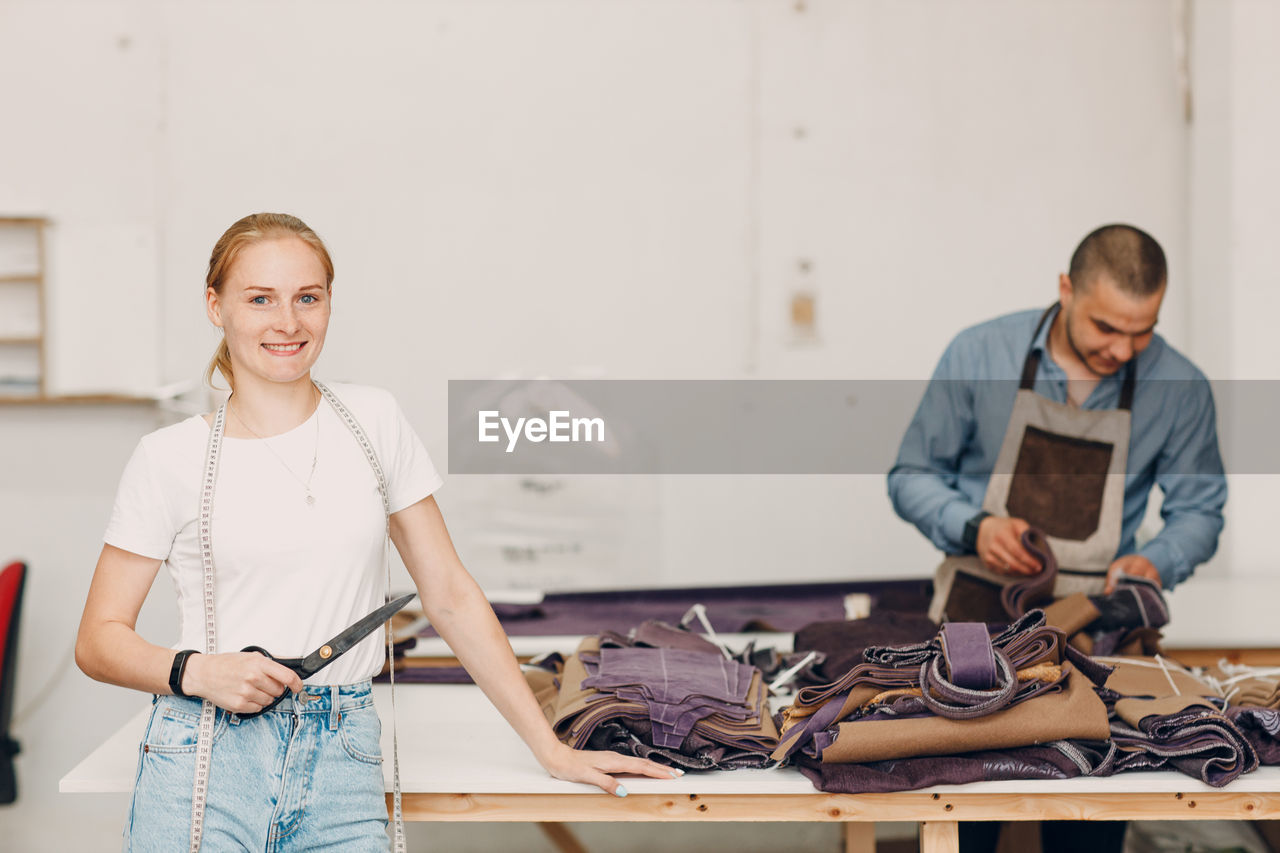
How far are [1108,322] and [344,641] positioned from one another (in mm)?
1643

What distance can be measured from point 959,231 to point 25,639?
326 centimetres

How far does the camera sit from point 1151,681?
1.74m

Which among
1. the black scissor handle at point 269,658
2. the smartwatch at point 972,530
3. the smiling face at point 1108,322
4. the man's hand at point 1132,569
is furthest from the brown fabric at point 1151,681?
the black scissor handle at point 269,658

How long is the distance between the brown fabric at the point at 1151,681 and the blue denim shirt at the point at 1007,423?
0.47 meters

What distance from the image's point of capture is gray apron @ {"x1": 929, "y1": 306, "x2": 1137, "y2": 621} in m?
2.29

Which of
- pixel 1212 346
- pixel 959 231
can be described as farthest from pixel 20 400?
pixel 1212 346

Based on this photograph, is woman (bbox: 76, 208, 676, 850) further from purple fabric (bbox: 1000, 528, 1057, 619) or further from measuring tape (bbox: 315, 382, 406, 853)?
purple fabric (bbox: 1000, 528, 1057, 619)

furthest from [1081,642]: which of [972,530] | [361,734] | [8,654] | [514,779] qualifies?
[8,654]

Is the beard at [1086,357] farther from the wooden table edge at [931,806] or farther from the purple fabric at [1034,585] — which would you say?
the wooden table edge at [931,806]

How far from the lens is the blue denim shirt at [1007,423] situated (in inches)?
90.7

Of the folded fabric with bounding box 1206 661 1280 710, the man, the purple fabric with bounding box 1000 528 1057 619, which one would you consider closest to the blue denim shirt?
the man

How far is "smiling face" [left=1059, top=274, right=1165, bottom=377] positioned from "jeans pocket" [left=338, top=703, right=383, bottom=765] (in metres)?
1.60

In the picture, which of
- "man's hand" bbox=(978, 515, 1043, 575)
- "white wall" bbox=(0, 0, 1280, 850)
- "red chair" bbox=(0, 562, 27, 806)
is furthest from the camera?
"white wall" bbox=(0, 0, 1280, 850)

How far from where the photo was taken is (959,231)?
12.2 feet
